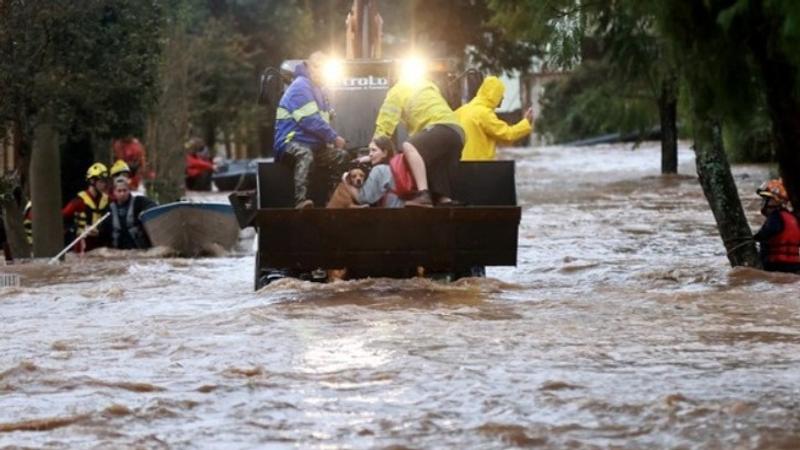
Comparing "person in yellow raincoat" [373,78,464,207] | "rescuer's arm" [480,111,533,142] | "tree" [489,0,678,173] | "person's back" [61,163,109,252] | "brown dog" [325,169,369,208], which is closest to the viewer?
"tree" [489,0,678,173]

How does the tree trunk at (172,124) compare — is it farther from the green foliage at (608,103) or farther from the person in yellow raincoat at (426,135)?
the person in yellow raincoat at (426,135)

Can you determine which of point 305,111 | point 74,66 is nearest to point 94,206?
point 74,66

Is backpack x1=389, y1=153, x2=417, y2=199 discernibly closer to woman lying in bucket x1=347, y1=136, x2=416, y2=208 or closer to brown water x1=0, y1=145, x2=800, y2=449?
woman lying in bucket x1=347, y1=136, x2=416, y2=208

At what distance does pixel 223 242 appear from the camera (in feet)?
80.8

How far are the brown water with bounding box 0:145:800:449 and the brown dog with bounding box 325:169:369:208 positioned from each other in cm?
77

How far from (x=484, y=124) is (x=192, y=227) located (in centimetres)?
727

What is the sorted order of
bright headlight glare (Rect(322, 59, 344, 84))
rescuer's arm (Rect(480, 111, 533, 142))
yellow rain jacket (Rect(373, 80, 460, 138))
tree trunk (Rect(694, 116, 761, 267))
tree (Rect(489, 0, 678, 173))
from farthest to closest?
bright headlight glare (Rect(322, 59, 344, 84)), tree trunk (Rect(694, 116, 761, 267)), rescuer's arm (Rect(480, 111, 533, 142)), yellow rain jacket (Rect(373, 80, 460, 138)), tree (Rect(489, 0, 678, 173))

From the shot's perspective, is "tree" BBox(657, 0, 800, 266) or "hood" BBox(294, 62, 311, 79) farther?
"hood" BBox(294, 62, 311, 79)

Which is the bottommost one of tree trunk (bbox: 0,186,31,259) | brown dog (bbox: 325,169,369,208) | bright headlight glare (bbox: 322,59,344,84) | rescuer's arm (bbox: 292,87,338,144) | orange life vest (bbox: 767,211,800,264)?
tree trunk (bbox: 0,186,31,259)

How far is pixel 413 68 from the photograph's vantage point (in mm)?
19062

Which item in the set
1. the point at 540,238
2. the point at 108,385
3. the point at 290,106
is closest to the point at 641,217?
the point at 540,238

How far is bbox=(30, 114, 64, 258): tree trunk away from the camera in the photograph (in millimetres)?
A: 24719

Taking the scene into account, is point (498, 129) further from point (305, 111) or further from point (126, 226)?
point (126, 226)

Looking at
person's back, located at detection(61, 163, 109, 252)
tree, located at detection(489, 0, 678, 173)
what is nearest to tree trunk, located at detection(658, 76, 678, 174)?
tree, located at detection(489, 0, 678, 173)
